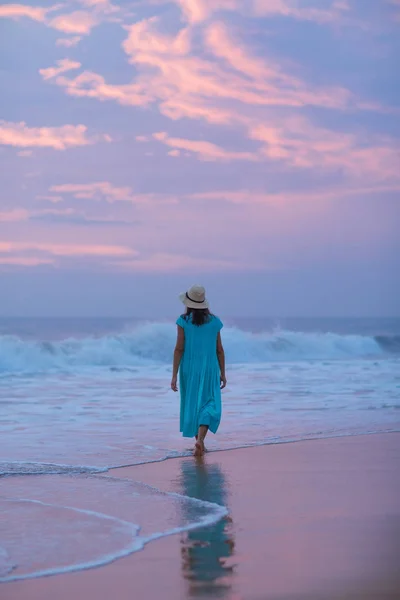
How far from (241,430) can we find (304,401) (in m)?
3.40

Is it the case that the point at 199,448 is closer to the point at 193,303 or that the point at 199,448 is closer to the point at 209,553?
the point at 193,303

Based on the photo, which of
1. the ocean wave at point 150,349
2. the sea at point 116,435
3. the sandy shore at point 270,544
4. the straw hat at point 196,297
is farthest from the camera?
the ocean wave at point 150,349

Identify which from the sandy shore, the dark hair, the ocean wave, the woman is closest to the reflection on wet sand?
the sandy shore

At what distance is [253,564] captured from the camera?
4324 mm

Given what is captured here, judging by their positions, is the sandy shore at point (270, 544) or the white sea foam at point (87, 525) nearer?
the sandy shore at point (270, 544)

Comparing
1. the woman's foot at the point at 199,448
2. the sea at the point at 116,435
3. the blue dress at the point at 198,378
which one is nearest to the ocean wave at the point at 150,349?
the sea at the point at 116,435

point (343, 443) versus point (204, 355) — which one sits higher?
point (204, 355)

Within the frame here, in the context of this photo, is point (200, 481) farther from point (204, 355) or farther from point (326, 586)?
point (326, 586)

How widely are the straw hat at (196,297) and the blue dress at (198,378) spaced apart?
17 cm

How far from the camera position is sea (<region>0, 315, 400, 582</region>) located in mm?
4945

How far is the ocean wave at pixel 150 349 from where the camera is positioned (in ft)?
80.9

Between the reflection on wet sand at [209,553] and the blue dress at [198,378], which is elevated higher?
the blue dress at [198,378]

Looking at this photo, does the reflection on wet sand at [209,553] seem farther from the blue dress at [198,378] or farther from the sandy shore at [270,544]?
the blue dress at [198,378]

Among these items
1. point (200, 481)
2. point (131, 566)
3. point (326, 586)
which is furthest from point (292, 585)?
point (200, 481)
